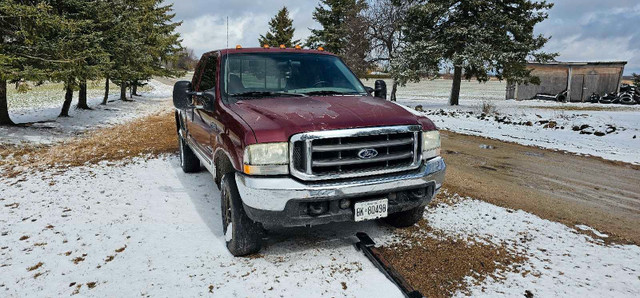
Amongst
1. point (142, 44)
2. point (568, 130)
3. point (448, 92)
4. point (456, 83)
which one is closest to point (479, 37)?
point (456, 83)

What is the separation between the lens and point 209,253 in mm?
3717

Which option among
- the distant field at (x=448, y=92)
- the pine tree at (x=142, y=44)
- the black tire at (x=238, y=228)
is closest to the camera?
the black tire at (x=238, y=228)

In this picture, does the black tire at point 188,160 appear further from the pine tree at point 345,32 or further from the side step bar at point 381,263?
the pine tree at point 345,32

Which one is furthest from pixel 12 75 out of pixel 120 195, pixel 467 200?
pixel 467 200

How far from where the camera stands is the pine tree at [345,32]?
93.7ft

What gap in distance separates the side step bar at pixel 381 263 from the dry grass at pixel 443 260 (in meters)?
0.11

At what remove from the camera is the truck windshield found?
4.20 metres

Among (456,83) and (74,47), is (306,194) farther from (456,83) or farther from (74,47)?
(456,83)

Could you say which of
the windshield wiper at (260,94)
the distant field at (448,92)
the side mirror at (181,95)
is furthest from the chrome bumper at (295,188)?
the distant field at (448,92)

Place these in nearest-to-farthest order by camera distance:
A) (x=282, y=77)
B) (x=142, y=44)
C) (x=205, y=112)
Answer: (x=282, y=77) → (x=205, y=112) → (x=142, y=44)

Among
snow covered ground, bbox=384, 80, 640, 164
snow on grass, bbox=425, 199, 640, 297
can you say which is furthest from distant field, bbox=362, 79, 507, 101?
snow on grass, bbox=425, 199, 640, 297

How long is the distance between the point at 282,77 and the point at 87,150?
683 centimetres

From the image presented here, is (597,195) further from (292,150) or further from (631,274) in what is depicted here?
(292,150)

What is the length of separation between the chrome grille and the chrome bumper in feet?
0.21
